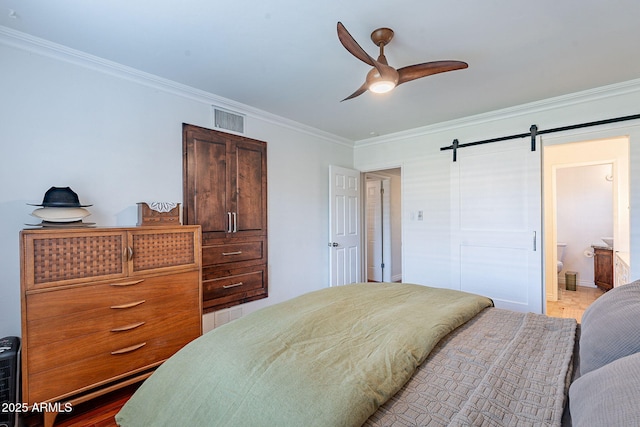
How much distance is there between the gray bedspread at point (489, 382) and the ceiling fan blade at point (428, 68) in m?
1.61

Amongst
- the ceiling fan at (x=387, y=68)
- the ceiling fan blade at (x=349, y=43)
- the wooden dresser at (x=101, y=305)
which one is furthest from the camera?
the ceiling fan at (x=387, y=68)

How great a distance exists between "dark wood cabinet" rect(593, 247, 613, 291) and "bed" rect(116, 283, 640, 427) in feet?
14.3

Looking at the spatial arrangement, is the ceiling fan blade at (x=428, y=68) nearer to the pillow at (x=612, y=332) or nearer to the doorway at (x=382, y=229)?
the pillow at (x=612, y=332)

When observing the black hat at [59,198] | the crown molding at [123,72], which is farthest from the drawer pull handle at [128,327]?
the crown molding at [123,72]

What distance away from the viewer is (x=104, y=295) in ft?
6.41

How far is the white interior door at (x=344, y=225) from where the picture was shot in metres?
4.23

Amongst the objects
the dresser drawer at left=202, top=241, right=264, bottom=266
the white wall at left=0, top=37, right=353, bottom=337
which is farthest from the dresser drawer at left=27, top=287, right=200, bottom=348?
the dresser drawer at left=202, top=241, right=264, bottom=266

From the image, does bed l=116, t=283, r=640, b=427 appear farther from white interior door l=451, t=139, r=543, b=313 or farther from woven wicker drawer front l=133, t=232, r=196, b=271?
white interior door l=451, t=139, r=543, b=313

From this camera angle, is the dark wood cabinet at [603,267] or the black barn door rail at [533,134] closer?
the black barn door rail at [533,134]

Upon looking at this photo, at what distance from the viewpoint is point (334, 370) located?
1.09 m

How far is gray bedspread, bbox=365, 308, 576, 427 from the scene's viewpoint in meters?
0.89

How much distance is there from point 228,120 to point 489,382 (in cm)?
308

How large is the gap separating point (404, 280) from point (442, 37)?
311 centimetres

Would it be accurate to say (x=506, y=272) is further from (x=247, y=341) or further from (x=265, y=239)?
(x=247, y=341)
